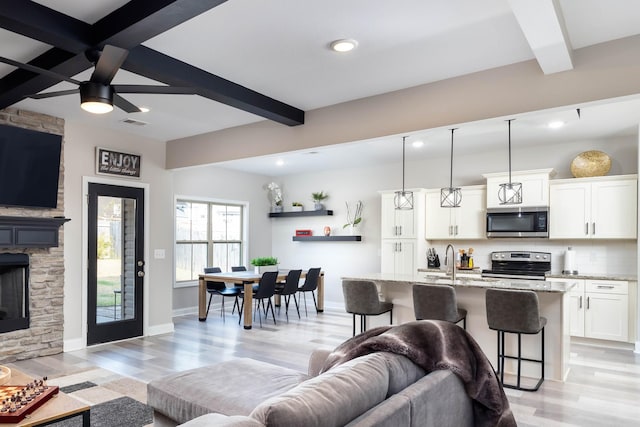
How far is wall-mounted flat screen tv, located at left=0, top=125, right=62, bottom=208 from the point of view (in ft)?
14.6

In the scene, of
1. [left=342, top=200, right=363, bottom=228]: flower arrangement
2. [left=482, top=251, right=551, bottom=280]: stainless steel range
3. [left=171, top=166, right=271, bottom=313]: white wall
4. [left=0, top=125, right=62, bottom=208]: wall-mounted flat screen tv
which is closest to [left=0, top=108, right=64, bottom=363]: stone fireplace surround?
[left=0, top=125, right=62, bottom=208]: wall-mounted flat screen tv

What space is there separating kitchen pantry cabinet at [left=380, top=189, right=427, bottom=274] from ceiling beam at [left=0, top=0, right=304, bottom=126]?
3.98m

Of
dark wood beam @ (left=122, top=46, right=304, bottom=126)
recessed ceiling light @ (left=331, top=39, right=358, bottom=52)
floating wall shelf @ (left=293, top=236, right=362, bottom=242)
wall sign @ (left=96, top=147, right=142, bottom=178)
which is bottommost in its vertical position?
floating wall shelf @ (left=293, top=236, right=362, bottom=242)

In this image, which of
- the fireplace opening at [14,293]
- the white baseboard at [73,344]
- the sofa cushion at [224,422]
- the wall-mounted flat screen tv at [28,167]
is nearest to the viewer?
the sofa cushion at [224,422]

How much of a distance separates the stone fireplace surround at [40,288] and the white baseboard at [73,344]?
41mm

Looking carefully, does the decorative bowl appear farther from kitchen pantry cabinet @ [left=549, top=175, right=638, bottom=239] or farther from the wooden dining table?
the wooden dining table

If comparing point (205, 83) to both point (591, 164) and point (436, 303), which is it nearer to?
point (436, 303)

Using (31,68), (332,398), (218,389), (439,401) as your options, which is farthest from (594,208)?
(31,68)

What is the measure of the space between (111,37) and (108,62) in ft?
1.32

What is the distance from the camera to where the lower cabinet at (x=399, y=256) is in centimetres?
701

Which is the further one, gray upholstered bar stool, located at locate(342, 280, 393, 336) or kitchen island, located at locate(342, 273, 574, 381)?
gray upholstered bar stool, located at locate(342, 280, 393, 336)

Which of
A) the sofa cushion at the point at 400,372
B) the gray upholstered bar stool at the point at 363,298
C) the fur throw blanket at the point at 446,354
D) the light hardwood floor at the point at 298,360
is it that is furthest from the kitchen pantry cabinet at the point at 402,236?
the sofa cushion at the point at 400,372

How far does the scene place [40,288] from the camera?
4832 millimetres

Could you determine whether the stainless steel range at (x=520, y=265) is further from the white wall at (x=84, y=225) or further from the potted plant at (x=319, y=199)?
the white wall at (x=84, y=225)
